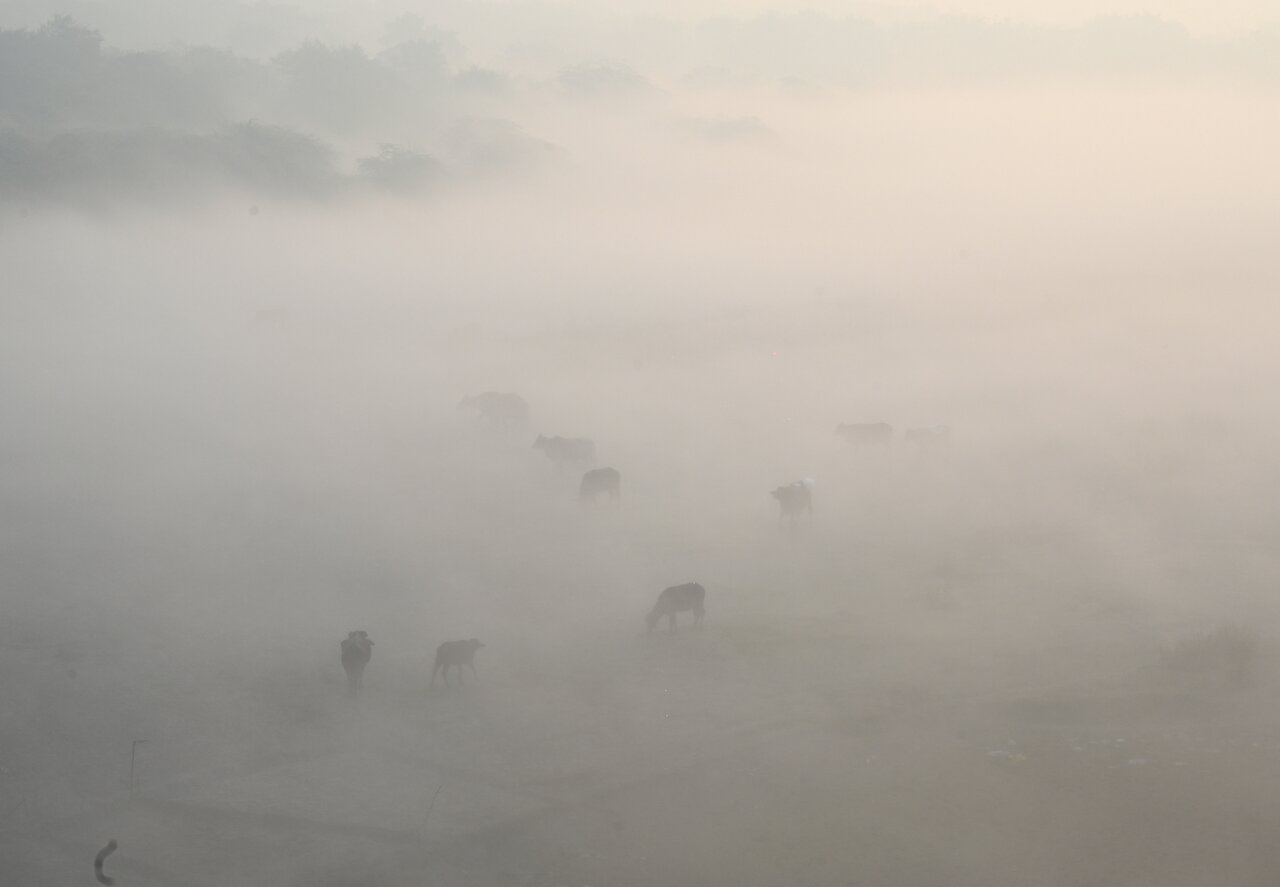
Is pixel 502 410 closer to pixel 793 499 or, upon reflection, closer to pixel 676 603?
pixel 793 499

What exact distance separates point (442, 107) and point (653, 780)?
84.7 m

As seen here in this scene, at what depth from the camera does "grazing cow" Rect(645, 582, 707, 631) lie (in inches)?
784

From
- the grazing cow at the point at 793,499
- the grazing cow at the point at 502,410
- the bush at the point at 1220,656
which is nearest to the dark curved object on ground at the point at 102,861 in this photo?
the bush at the point at 1220,656

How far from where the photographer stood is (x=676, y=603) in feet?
65.5

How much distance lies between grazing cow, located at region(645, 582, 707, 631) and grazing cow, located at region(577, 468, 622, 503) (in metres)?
7.42

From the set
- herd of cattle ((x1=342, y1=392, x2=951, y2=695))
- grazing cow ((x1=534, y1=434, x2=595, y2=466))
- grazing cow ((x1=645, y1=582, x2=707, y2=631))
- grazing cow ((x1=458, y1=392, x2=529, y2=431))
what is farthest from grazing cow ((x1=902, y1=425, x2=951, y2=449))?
grazing cow ((x1=645, y1=582, x2=707, y2=631))

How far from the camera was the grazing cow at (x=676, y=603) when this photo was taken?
784 inches

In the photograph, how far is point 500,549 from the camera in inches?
968

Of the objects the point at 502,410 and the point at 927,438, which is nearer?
the point at 927,438

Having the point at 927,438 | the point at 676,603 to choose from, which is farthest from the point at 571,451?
the point at 676,603

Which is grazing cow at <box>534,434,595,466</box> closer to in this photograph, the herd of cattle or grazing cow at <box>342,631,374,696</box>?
the herd of cattle

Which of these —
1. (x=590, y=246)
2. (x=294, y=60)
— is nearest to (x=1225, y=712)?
(x=590, y=246)

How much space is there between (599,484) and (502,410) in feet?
27.4

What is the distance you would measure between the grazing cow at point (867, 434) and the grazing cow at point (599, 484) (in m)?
7.72
